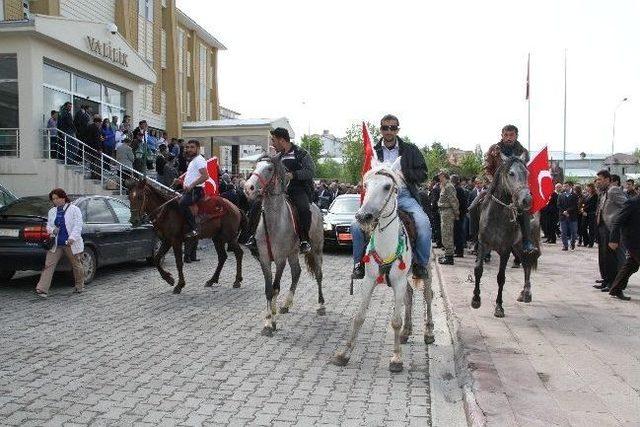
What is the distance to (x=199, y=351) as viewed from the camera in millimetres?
6660

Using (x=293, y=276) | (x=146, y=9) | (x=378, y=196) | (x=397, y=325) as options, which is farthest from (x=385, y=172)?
(x=146, y=9)

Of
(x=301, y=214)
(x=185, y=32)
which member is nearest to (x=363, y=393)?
(x=301, y=214)

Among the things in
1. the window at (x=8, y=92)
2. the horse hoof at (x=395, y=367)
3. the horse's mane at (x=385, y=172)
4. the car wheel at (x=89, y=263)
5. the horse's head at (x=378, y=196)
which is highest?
the window at (x=8, y=92)

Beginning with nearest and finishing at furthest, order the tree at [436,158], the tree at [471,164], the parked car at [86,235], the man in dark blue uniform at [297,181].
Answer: the man in dark blue uniform at [297,181] → the parked car at [86,235] → the tree at [471,164] → the tree at [436,158]

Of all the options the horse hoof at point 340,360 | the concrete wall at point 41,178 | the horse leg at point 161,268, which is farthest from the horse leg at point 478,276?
the concrete wall at point 41,178

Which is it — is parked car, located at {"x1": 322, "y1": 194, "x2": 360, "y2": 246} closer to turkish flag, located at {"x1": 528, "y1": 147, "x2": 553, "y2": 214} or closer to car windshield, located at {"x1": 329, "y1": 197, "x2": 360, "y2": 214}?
car windshield, located at {"x1": 329, "y1": 197, "x2": 360, "y2": 214}

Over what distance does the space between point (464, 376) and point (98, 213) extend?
859cm

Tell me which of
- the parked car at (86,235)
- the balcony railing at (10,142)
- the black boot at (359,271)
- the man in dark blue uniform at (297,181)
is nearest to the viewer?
the black boot at (359,271)

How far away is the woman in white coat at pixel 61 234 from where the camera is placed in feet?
31.9

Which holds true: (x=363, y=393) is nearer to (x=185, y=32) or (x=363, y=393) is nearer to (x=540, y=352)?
(x=540, y=352)

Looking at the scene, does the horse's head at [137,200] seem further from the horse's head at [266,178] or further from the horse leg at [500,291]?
the horse leg at [500,291]

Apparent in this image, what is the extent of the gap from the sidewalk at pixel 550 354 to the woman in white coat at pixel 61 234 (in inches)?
250

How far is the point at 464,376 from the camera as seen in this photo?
18.5ft

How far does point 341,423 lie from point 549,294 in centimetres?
688
